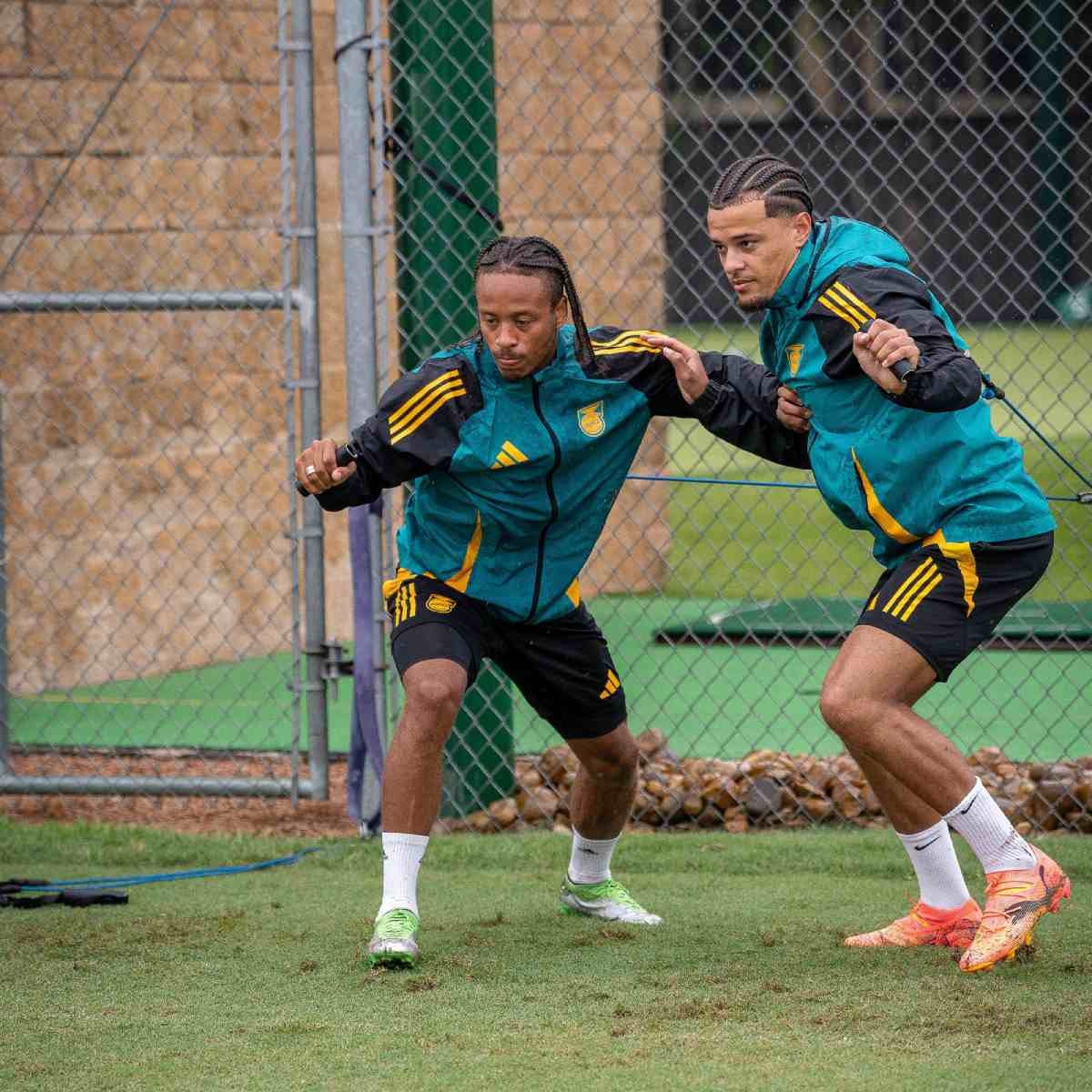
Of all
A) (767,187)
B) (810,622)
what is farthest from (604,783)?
(810,622)

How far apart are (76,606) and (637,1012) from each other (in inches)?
207

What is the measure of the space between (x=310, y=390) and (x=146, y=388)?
2837 millimetres

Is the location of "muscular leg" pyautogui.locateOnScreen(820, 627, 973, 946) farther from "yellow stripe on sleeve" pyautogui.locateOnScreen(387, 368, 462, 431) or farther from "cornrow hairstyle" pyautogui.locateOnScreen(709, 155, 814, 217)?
"yellow stripe on sleeve" pyautogui.locateOnScreen(387, 368, 462, 431)

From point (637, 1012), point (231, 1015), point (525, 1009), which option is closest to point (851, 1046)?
point (637, 1012)

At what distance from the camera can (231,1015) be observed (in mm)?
3771

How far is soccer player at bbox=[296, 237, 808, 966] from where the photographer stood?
13.6 feet

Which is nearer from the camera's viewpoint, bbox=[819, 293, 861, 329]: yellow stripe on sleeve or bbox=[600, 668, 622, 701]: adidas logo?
bbox=[819, 293, 861, 329]: yellow stripe on sleeve

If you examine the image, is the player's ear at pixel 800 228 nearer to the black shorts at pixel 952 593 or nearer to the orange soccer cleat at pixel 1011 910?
the black shorts at pixel 952 593

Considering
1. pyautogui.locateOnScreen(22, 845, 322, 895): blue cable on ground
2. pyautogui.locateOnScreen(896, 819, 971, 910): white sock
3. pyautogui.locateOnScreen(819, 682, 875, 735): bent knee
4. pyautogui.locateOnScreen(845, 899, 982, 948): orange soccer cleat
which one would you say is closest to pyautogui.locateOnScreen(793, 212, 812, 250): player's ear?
pyautogui.locateOnScreen(819, 682, 875, 735): bent knee

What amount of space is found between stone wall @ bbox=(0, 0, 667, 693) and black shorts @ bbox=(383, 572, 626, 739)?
160 inches

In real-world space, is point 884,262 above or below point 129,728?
above

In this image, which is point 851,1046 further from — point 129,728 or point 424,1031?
point 129,728

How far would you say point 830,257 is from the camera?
3957 millimetres

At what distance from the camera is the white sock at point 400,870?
416 cm
